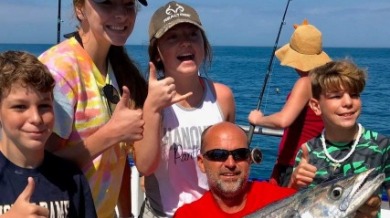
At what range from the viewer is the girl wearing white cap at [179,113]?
3.31 m

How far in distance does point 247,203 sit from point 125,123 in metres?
0.83

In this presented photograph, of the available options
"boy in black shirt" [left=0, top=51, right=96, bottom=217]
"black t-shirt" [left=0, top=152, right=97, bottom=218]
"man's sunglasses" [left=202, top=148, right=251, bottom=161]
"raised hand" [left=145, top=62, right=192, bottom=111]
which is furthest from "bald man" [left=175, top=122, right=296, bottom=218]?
"boy in black shirt" [left=0, top=51, right=96, bottom=217]

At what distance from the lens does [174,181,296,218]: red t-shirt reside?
9.81ft

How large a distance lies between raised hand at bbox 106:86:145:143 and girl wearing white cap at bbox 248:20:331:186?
61.8 inches

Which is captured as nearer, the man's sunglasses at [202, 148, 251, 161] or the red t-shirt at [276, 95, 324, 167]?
the man's sunglasses at [202, 148, 251, 161]

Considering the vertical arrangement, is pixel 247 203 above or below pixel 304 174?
below

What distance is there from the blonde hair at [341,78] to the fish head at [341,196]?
0.86 metres

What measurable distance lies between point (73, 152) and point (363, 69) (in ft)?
6.13

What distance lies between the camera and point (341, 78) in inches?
131

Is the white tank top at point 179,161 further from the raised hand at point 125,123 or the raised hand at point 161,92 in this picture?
the raised hand at point 125,123

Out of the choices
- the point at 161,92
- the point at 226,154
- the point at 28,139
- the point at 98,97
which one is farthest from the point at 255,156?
the point at 28,139

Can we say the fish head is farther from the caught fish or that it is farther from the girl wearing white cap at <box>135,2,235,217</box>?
the girl wearing white cap at <box>135,2,235,217</box>

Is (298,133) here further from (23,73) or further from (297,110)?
(23,73)

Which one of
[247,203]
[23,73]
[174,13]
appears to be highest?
[174,13]
